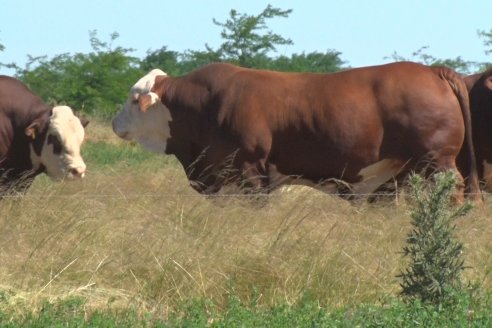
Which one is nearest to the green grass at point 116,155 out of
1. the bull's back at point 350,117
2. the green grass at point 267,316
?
the bull's back at point 350,117

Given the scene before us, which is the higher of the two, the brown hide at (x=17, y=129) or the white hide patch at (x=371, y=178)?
the brown hide at (x=17, y=129)

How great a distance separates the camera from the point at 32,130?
544 inches

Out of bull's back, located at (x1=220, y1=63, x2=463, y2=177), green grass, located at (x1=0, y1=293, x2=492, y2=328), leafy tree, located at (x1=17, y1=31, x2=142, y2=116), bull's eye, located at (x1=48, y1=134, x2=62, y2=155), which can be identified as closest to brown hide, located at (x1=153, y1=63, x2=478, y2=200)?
bull's back, located at (x1=220, y1=63, x2=463, y2=177)

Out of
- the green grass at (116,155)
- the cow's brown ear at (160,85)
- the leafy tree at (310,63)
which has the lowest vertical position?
the leafy tree at (310,63)

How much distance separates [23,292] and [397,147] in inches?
213

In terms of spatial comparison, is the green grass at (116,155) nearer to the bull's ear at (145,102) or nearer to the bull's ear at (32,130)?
the bull's ear at (145,102)

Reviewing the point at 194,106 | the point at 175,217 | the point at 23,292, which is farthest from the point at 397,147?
the point at 23,292

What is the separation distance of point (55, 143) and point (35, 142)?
20 centimetres

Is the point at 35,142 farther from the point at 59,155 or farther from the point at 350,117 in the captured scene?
the point at 350,117

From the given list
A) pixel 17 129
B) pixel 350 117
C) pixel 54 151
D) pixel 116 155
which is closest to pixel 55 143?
pixel 54 151

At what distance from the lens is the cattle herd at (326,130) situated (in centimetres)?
1296

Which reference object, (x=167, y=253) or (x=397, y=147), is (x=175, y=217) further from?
(x=397, y=147)

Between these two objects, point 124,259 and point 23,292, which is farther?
point 124,259

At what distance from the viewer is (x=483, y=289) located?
28.8 feet
